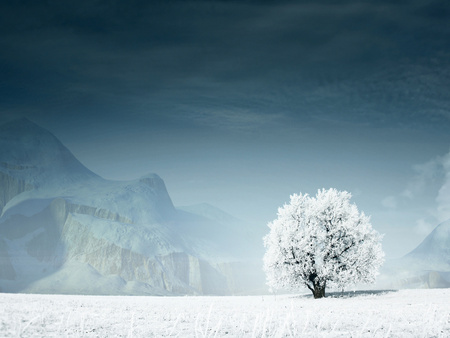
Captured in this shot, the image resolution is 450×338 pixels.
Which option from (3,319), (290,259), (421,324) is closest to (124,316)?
(3,319)

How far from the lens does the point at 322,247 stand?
52.8m

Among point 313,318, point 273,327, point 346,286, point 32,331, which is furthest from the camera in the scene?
point 346,286

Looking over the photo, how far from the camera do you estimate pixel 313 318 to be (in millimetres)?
26203

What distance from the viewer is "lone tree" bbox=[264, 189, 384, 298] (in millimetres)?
51375

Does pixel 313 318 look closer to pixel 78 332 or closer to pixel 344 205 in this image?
pixel 78 332

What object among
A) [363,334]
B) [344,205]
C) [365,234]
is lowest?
[363,334]

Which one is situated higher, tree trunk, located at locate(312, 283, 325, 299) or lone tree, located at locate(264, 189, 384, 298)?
lone tree, located at locate(264, 189, 384, 298)

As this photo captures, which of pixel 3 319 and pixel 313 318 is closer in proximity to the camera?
pixel 3 319

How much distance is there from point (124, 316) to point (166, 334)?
7.55 m

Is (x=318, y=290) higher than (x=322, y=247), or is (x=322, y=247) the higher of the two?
(x=322, y=247)

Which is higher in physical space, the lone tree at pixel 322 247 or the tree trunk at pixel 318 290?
the lone tree at pixel 322 247

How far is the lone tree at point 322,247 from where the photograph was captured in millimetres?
51375

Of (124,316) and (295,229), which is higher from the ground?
(295,229)

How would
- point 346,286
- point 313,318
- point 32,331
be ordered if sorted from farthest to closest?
point 346,286 < point 313,318 < point 32,331
